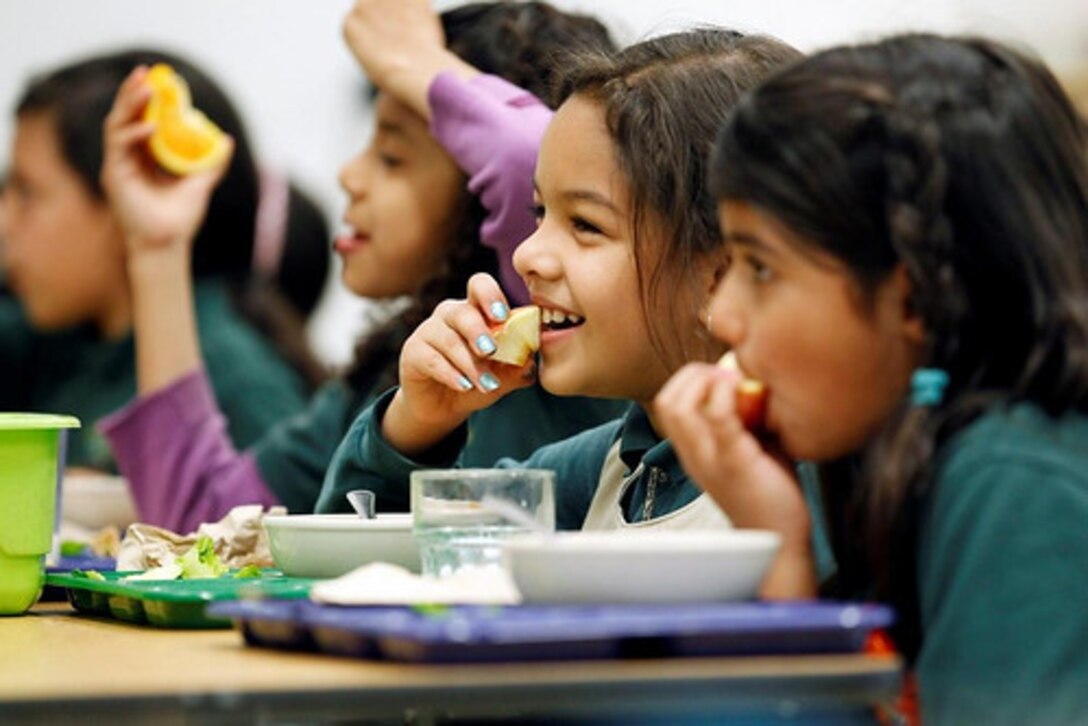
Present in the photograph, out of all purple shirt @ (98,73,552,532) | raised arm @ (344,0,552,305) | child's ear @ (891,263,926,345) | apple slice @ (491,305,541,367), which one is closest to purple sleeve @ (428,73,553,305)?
raised arm @ (344,0,552,305)

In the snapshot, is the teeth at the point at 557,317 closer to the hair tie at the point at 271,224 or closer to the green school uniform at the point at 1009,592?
the green school uniform at the point at 1009,592

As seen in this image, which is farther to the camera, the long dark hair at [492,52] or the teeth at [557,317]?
the long dark hair at [492,52]

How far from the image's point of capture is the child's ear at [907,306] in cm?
120

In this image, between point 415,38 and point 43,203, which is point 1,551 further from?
point 43,203

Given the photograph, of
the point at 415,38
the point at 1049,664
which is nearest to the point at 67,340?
the point at 415,38

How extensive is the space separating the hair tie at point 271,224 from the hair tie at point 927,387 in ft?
8.99

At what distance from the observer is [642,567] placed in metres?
1.06

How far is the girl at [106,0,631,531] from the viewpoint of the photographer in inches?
89.8

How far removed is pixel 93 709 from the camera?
3.20ft

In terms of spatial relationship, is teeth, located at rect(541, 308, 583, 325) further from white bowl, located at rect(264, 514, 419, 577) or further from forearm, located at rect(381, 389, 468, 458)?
white bowl, located at rect(264, 514, 419, 577)

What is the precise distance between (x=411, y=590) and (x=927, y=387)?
329 millimetres

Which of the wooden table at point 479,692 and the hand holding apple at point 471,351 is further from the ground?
the wooden table at point 479,692

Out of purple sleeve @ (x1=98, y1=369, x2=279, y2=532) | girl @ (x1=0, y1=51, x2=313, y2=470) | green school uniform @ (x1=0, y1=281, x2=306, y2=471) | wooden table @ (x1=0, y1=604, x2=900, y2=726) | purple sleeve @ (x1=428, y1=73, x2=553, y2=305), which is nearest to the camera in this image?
wooden table @ (x1=0, y1=604, x2=900, y2=726)

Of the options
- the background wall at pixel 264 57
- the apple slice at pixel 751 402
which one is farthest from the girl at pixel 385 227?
the background wall at pixel 264 57
